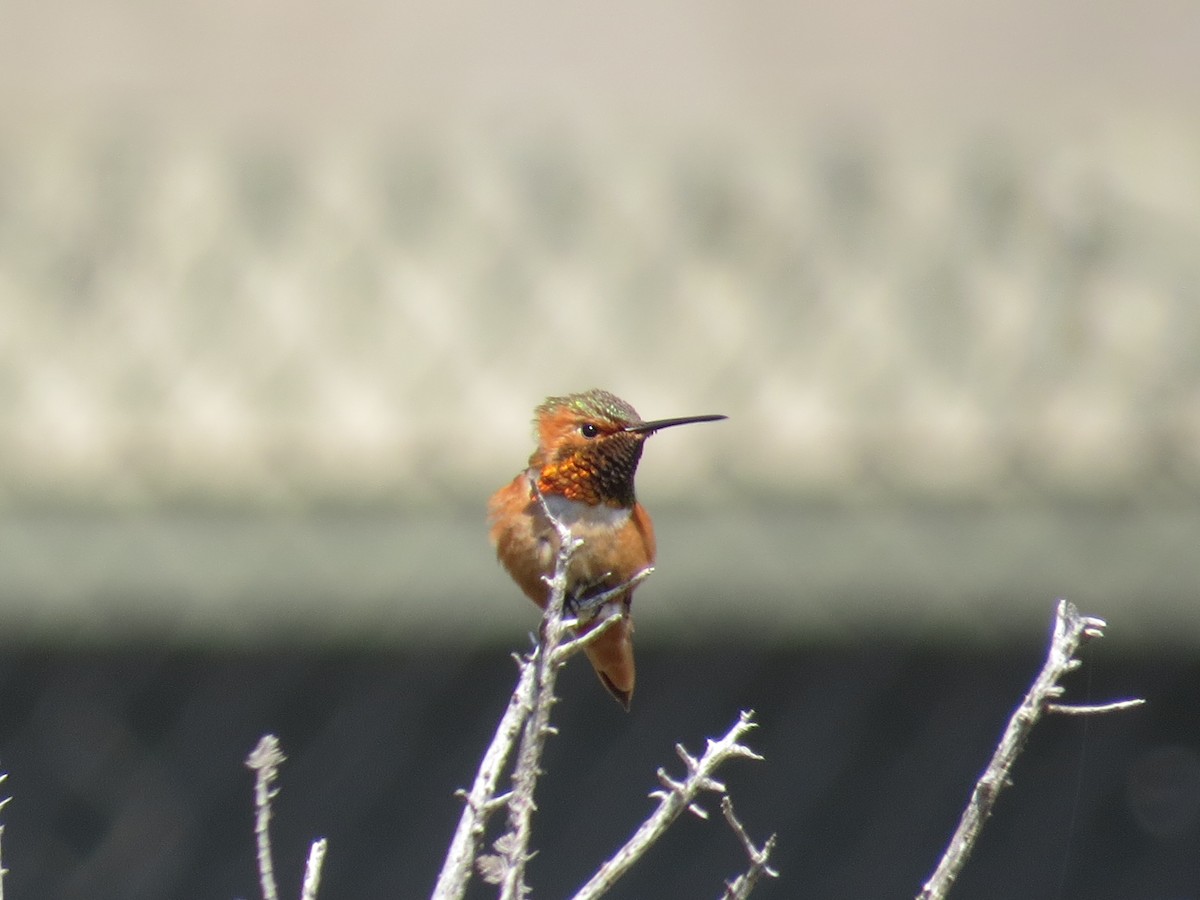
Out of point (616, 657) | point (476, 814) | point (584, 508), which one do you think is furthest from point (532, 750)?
point (616, 657)

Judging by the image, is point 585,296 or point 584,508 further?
point 585,296

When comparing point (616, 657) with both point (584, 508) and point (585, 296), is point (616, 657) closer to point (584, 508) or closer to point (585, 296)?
point (584, 508)

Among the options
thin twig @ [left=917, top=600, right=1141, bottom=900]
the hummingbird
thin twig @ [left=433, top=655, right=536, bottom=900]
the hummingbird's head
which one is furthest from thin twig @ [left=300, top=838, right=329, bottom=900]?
the hummingbird's head

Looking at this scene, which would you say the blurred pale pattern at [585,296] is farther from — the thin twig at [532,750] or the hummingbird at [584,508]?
the thin twig at [532,750]

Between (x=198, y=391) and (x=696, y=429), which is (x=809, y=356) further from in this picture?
(x=198, y=391)

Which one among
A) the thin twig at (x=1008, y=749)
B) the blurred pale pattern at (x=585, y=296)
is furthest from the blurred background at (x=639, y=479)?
the thin twig at (x=1008, y=749)

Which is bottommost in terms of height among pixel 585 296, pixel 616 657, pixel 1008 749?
pixel 1008 749
